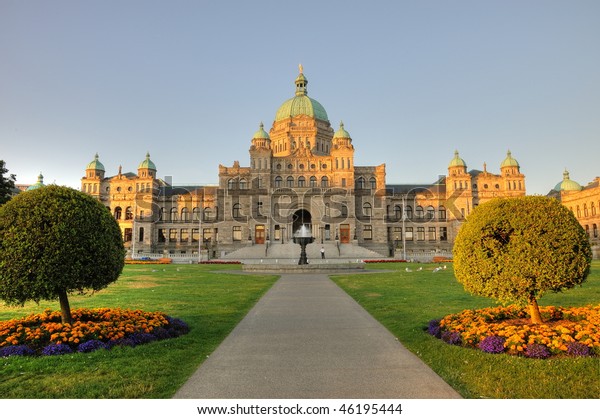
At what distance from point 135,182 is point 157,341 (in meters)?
80.9

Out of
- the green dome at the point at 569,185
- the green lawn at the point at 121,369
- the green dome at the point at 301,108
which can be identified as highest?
the green dome at the point at 301,108

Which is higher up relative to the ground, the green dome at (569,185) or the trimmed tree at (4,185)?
the green dome at (569,185)

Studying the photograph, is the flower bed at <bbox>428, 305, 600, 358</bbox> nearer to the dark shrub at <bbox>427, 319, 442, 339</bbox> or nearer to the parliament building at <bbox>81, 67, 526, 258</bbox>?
the dark shrub at <bbox>427, 319, 442, 339</bbox>

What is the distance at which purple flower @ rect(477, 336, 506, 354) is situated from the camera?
8.70 meters

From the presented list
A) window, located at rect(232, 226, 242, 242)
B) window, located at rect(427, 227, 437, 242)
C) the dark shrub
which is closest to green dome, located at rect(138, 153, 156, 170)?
window, located at rect(232, 226, 242, 242)

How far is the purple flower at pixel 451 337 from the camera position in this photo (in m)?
9.62

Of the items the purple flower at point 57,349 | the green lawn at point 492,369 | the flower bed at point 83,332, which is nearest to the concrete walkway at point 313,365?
the green lawn at point 492,369

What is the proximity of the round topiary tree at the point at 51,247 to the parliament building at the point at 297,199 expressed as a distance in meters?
56.2

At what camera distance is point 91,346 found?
9.29m

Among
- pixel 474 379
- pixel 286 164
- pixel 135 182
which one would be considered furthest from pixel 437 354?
pixel 135 182

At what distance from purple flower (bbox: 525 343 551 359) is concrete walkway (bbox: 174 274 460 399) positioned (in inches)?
85.6

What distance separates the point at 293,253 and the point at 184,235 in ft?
94.8

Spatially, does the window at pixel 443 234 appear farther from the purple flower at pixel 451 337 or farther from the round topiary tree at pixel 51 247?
the round topiary tree at pixel 51 247

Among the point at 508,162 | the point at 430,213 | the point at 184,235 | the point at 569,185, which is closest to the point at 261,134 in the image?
the point at 184,235
